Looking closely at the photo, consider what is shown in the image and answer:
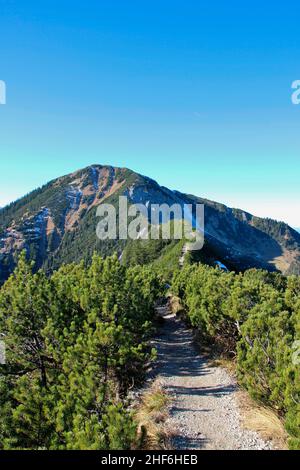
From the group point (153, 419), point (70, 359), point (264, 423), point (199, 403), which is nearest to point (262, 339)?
point (264, 423)

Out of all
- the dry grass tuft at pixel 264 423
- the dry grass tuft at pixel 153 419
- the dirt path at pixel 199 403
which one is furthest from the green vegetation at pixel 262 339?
the dry grass tuft at pixel 153 419

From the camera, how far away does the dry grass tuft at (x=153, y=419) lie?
9.27 metres

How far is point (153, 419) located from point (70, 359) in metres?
3.65

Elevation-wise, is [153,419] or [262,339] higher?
[262,339]

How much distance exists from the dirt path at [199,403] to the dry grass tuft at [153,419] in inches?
13.4

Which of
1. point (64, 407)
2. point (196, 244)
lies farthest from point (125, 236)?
point (64, 407)

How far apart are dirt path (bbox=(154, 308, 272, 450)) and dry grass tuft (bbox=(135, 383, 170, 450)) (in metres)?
0.34

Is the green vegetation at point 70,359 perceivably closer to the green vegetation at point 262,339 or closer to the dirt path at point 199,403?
the dirt path at point 199,403

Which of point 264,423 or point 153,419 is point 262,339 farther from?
point 153,419

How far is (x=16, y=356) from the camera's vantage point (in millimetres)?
13867

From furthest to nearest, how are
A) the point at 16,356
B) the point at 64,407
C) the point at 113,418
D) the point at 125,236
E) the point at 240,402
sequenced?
the point at 125,236 < the point at 16,356 < the point at 240,402 < the point at 64,407 < the point at 113,418

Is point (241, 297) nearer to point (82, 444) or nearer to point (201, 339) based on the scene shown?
point (201, 339)

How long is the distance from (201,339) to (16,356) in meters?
12.2

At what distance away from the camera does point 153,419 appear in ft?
36.0
